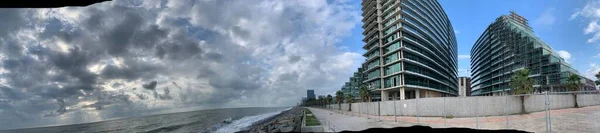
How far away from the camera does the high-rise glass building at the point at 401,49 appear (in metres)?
54.5

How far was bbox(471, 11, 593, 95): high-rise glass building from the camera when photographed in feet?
221

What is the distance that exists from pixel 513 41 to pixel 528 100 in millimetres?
57914

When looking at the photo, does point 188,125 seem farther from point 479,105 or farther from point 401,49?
point 479,105

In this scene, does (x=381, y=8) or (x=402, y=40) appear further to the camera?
(x=381, y=8)

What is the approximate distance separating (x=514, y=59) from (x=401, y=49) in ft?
128

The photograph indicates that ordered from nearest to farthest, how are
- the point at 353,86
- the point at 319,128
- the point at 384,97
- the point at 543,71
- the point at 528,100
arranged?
the point at 319,128 → the point at 528,100 → the point at 384,97 → the point at 543,71 → the point at 353,86

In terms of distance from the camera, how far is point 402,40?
5447 centimetres

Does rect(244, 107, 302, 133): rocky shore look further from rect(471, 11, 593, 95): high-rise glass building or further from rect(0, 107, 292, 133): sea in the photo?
rect(471, 11, 593, 95): high-rise glass building

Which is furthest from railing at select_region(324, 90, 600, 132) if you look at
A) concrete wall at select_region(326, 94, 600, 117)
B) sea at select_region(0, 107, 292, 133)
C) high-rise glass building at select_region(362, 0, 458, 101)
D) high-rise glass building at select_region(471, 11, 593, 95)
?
high-rise glass building at select_region(471, 11, 593, 95)

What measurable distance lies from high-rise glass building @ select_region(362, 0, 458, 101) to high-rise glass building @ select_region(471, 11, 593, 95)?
63.3ft

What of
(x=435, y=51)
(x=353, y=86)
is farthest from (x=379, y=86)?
(x=353, y=86)

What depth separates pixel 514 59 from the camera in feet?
252

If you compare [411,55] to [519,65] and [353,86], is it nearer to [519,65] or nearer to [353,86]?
[519,65]

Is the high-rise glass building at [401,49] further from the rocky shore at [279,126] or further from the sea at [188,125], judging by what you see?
the sea at [188,125]
